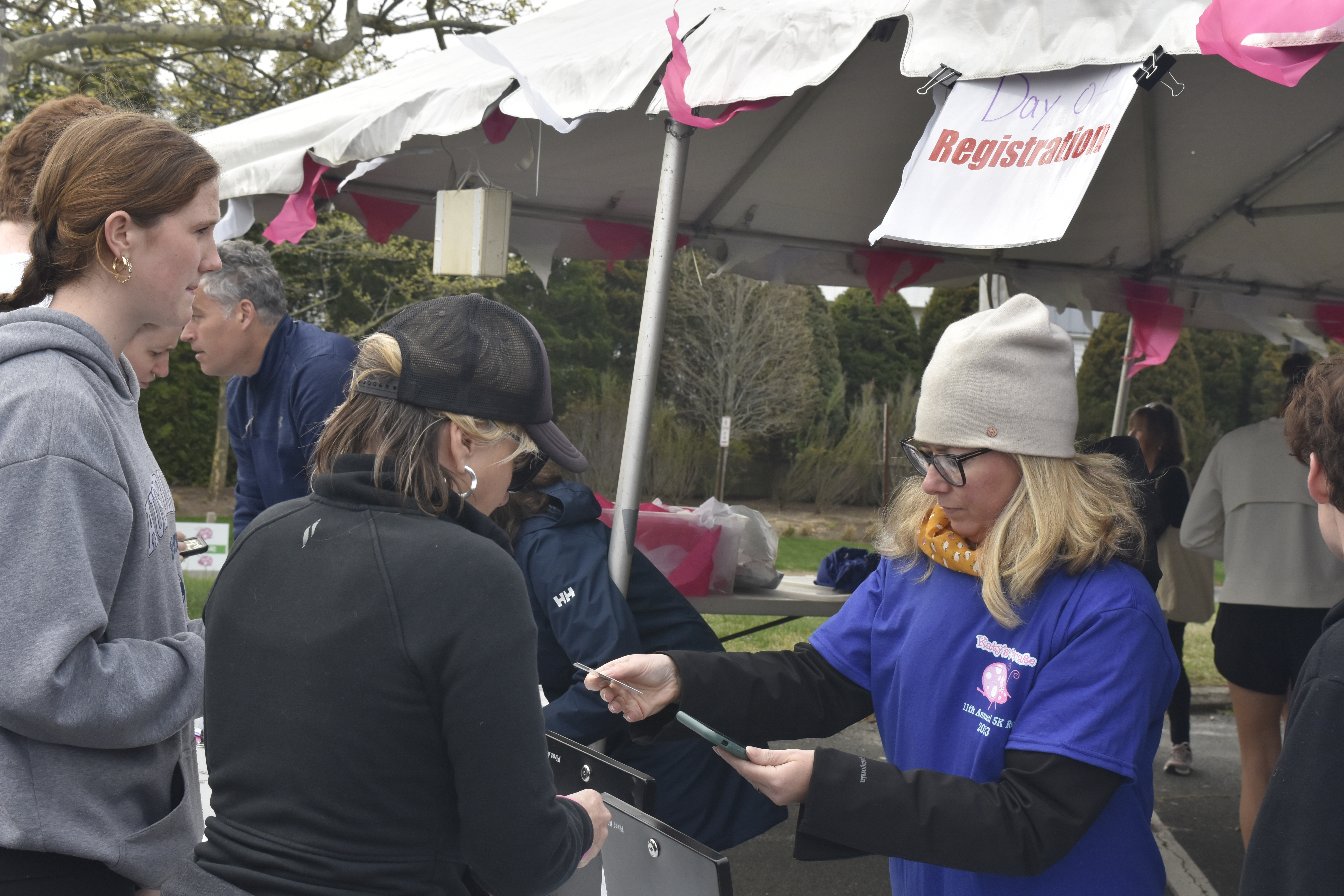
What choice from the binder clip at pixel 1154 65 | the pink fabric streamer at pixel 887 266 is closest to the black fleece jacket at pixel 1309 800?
the binder clip at pixel 1154 65

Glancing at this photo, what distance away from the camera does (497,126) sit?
3131 millimetres

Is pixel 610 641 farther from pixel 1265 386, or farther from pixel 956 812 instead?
pixel 1265 386

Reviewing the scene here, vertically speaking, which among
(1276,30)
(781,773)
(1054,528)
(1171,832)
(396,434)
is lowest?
(1171,832)

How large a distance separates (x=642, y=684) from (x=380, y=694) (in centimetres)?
74

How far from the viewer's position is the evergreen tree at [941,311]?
17688 mm

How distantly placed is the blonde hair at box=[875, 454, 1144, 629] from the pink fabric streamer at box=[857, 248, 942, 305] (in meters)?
3.88

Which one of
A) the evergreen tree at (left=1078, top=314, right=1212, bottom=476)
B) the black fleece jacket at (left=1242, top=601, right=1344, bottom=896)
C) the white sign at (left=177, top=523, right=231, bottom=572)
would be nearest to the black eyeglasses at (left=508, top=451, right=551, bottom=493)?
the black fleece jacket at (left=1242, top=601, right=1344, bottom=896)

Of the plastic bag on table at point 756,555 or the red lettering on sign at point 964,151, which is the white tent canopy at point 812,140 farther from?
the plastic bag on table at point 756,555

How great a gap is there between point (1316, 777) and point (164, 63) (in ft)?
41.4

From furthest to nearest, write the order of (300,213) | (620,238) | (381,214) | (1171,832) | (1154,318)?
(1154,318)
(620,238)
(381,214)
(1171,832)
(300,213)

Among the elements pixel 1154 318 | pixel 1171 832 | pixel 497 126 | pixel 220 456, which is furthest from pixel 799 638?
pixel 220 456

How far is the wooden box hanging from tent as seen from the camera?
3393 mm

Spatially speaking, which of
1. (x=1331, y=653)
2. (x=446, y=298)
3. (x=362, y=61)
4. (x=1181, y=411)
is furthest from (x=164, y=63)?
(x=1181, y=411)

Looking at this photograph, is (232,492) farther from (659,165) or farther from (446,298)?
(446,298)
